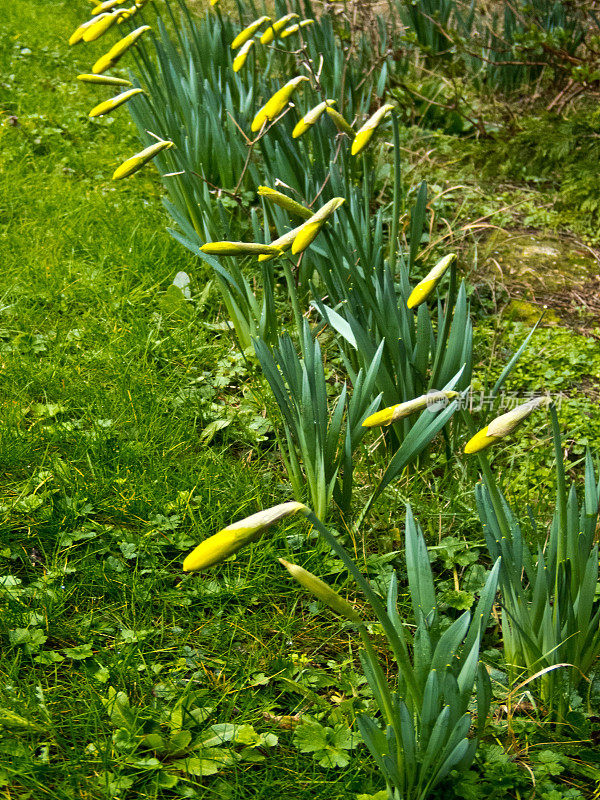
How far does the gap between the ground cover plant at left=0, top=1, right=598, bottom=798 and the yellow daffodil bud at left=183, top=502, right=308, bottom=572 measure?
16 cm

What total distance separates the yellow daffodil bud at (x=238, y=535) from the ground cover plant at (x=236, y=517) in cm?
16

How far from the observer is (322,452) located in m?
1.81

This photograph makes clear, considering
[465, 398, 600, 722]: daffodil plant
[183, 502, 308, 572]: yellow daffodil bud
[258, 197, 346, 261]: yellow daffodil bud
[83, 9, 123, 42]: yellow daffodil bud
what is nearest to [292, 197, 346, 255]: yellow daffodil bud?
[258, 197, 346, 261]: yellow daffodil bud

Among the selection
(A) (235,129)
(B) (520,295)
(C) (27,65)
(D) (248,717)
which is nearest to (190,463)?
(D) (248,717)

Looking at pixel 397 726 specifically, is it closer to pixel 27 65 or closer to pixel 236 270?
pixel 236 270

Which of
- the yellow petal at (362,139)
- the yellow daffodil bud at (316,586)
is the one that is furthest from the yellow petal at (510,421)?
the yellow petal at (362,139)

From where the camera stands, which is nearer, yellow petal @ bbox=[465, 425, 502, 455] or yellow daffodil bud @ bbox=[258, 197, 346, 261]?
yellow petal @ bbox=[465, 425, 502, 455]

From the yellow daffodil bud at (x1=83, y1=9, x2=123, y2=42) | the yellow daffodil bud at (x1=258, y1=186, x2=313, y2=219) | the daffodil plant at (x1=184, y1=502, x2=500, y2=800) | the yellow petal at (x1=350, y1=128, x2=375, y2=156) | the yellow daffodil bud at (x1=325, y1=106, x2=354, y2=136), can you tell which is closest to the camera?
the daffodil plant at (x1=184, y1=502, x2=500, y2=800)

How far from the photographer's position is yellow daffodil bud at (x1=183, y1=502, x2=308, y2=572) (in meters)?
0.99

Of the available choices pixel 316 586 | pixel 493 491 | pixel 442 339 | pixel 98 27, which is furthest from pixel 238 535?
pixel 98 27

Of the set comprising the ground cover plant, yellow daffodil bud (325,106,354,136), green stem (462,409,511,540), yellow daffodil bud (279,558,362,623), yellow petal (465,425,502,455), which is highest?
yellow daffodil bud (325,106,354,136)

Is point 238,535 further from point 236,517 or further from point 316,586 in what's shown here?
point 236,517

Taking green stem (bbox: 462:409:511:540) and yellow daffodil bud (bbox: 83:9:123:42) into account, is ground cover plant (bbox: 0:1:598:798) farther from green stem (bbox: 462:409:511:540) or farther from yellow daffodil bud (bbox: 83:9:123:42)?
yellow daffodil bud (bbox: 83:9:123:42)

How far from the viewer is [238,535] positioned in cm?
99
